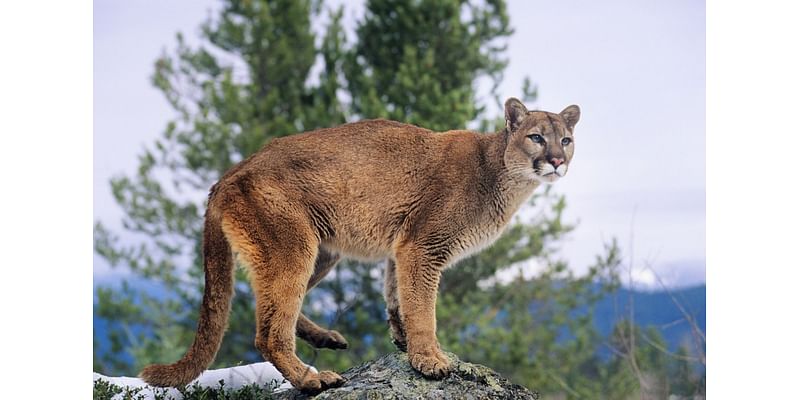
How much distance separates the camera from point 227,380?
566 cm

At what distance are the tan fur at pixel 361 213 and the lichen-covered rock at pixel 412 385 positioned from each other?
0.08m

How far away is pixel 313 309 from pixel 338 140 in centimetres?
717

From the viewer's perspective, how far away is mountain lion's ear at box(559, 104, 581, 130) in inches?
199

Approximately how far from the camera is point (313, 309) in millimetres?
12078

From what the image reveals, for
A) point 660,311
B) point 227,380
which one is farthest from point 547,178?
point 660,311

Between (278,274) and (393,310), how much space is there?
35.0 inches

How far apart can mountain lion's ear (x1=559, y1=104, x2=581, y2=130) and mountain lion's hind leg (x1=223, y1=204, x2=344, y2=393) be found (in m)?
1.60

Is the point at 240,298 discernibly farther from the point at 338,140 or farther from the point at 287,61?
the point at 338,140

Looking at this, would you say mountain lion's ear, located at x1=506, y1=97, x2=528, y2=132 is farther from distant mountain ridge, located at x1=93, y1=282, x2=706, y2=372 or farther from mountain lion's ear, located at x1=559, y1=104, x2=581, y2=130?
distant mountain ridge, located at x1=93, y1=282, x2=706, y2=372

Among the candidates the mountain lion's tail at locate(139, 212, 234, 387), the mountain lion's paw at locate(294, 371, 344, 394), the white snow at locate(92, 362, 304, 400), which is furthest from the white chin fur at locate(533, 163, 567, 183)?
the white snow at locate(92, 362, 304, 400)

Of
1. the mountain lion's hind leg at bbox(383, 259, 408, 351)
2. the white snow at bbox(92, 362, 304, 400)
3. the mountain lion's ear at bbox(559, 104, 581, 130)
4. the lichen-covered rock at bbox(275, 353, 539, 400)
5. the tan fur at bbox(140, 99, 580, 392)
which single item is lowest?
the white snow at bbox(92, 362, 304, 400)
